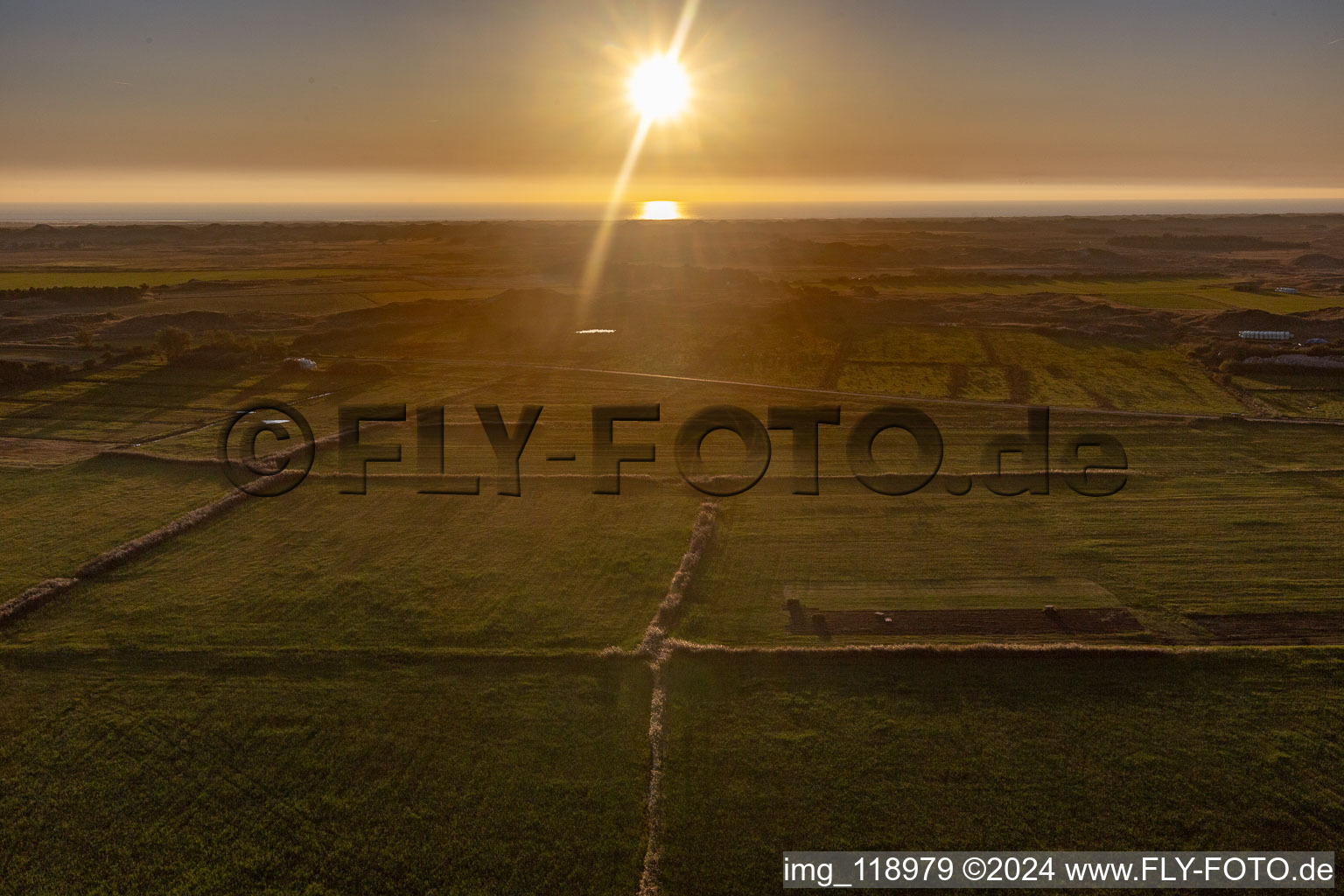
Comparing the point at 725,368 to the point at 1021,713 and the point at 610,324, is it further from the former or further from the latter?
the point at 1021,713

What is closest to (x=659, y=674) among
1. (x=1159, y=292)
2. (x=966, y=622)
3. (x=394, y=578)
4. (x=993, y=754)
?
(x=993, y=754)

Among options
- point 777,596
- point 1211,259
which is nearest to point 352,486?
point 777,596

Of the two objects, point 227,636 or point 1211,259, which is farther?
point 1211,259

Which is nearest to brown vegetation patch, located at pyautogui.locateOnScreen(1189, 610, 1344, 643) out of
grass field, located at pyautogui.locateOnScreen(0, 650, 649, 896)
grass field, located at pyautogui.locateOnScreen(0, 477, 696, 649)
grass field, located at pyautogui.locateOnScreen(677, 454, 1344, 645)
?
grass field, located at pyautogui.locateOnScreen(677, 454, 1344, 645)

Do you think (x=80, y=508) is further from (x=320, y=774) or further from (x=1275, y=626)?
(x=1275, y=626)

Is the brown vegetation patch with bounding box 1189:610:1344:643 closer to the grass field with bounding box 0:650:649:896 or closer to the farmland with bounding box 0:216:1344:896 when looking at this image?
the farmland with bounding box 0:216:1344:896

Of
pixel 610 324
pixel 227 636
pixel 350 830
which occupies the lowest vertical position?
pixel 350 830
